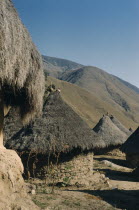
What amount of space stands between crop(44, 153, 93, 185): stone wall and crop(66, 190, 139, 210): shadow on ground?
159 cm

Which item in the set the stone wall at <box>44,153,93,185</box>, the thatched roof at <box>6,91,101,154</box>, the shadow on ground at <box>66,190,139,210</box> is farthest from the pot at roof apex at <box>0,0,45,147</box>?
the stone wall at <box>44,153,93,185</box>

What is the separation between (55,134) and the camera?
37.4 ft

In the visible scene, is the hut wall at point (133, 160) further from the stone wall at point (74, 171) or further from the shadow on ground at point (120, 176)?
the stone wall at point (74, 171)

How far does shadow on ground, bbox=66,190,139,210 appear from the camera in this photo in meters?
8.41

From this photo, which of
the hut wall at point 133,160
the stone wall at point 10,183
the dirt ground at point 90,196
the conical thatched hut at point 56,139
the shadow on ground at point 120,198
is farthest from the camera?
the hut wall at point 133,160

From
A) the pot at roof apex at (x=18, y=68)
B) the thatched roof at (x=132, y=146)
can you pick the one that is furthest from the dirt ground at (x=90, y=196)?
the thatched roof at (x=132, y=146)

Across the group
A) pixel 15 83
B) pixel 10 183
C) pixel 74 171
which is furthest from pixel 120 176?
pixel 15 83

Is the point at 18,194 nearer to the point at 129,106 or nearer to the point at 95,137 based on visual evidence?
the point at 95,137

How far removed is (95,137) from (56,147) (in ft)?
8.95

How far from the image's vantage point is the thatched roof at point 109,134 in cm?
2261

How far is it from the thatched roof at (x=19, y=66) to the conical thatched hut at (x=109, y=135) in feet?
55.4

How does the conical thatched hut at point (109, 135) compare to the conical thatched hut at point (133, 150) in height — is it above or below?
below

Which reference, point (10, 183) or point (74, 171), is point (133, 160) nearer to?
point (74, 171)

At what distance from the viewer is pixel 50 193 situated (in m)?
8.85
